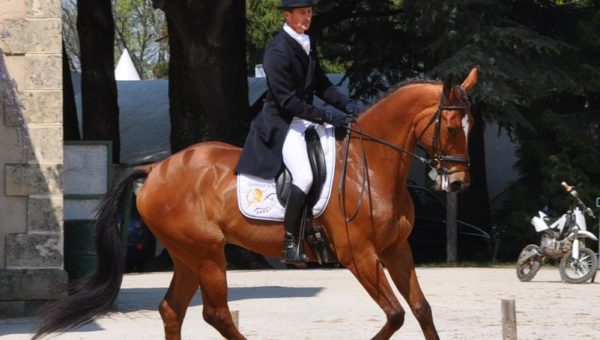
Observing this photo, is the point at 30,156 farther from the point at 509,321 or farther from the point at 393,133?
the point at 509,321

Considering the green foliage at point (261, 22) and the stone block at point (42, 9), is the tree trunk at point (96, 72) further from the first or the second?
the green foliage at point (261, 22)

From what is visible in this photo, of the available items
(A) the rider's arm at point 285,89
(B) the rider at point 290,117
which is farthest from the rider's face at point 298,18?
(A) the rider's arm at point 285,89

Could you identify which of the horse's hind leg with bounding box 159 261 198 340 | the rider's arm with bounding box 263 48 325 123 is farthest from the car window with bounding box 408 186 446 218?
the rider's arm with bounding box 263 48 325 123

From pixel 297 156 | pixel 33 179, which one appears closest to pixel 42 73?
pixel 33 179

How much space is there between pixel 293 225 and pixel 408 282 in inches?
38.7

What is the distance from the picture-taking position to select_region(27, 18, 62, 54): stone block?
14867 mm

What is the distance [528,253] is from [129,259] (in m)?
9.10

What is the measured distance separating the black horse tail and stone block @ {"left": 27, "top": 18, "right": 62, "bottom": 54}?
4.22 m

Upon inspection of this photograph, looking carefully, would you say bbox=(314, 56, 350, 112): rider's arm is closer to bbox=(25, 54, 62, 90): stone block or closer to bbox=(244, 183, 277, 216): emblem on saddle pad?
bbox=(244, 183, 277, 216): emblem on saddle pad

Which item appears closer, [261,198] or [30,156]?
[261,198]

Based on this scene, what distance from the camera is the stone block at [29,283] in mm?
14602

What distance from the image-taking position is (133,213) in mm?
25625

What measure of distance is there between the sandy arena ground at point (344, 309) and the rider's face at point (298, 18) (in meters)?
3.64

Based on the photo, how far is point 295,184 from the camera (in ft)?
32.4
